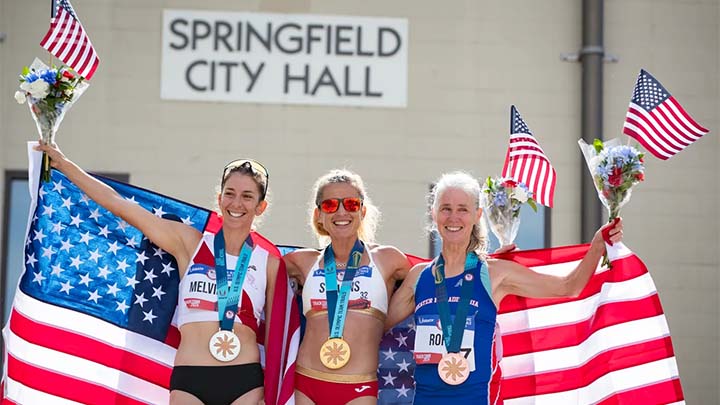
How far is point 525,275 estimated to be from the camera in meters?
5.90

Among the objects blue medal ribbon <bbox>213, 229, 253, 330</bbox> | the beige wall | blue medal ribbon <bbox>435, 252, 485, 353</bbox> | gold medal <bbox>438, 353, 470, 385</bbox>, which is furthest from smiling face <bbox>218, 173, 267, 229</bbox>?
the beige wall

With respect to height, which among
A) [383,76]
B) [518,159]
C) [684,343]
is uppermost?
[383,76]

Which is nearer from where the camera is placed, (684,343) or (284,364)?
(284,364)

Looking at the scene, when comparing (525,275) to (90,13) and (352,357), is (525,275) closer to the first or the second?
(352,357)

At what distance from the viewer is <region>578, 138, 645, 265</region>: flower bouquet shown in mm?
5789

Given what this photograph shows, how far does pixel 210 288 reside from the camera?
5754 millimetres

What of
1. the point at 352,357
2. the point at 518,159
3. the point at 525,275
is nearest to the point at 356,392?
the point at 352,357

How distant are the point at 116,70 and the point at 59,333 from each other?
11.2 ft

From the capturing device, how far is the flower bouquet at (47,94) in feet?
19.3

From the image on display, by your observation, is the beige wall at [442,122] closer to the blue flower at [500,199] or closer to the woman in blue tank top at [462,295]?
the blue flower at [500,199]

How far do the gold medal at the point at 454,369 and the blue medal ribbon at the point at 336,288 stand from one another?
1.85ft

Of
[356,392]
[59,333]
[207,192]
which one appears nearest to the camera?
[356,392]

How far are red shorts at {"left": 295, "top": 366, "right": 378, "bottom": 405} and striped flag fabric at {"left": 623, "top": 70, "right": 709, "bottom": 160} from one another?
198 centimetres

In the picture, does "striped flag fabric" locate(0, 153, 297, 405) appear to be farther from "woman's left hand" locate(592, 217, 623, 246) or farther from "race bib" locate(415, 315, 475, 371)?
"woman's left hand" locate(592, 217, 623, 246)
